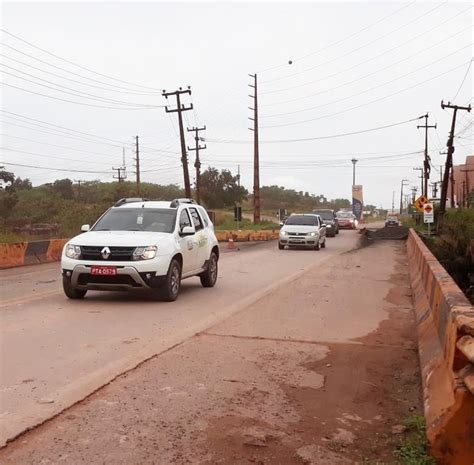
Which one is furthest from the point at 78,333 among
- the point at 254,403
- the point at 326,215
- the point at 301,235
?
the point at 326,215

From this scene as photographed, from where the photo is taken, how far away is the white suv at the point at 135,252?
9.56 meters

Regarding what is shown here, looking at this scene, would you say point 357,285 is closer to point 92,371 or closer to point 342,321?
point 342,321

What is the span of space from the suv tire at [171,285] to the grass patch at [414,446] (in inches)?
236

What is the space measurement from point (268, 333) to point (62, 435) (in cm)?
403

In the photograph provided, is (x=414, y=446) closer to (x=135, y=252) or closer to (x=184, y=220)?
(x=135, y=252)

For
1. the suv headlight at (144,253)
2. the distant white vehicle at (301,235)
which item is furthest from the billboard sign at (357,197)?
the suv headlight at (144,253)

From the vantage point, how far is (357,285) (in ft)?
43.8

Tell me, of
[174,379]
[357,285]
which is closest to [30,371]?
[174,379]

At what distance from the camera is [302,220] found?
26.8m

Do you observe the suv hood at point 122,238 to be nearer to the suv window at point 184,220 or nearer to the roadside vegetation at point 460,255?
the suv window at point 184,220

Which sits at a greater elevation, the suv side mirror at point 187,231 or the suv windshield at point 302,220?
the suv side mirror at point 187,231

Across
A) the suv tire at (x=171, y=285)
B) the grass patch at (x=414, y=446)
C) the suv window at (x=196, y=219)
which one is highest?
the suv window at (x=196, y=219)

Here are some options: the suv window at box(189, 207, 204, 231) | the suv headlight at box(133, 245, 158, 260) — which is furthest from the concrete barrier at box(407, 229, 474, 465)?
the suv window at box(189, 207, 204, 231)

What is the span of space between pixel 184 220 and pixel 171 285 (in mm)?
1808
